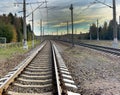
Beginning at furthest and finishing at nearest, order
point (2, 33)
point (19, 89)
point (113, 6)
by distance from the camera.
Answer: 1. point (2, 33)
2. point (113, 6)
3. point (19, 89)

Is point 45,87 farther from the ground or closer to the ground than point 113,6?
closer to the ground

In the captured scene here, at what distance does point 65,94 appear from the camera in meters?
8.23

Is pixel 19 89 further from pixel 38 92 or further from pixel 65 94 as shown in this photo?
pixel 65 94

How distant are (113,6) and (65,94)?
31.2m

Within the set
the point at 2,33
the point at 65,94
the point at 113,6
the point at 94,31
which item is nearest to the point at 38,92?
the point at 65,94

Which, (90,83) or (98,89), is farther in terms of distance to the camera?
(90,83)

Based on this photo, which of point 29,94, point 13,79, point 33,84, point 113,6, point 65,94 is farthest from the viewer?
point 113,6

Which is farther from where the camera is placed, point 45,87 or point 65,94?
point 45,87

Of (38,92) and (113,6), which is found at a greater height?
(113,6)

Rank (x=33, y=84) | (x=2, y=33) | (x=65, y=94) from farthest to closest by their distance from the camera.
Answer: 1. (x=2, y=33)
2. (x=33, y=84)
3. (x=65, y=94)

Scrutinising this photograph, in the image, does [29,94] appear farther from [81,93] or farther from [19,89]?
[81,93]

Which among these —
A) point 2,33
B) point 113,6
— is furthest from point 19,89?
point 2,33

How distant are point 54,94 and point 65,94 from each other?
41cm

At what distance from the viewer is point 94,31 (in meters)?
151
